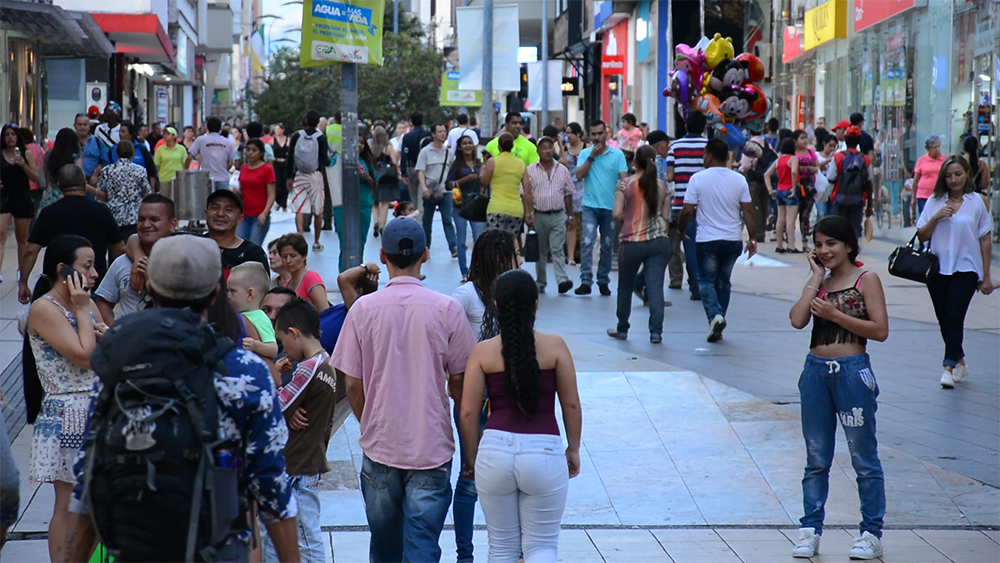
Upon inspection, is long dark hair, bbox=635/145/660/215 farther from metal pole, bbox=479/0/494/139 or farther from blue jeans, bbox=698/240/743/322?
metal pole, bbox=479/0/494/139

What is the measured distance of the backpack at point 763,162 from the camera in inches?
770

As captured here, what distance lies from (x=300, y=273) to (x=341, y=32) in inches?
118

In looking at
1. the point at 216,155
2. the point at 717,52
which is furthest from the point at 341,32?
the point at 216,155

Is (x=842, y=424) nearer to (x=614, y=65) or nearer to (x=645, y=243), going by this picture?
(x=645, y=243)

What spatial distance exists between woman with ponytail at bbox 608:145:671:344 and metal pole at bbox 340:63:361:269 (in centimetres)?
269

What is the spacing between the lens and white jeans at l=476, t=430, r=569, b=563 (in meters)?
4.41

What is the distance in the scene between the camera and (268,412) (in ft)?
10.2

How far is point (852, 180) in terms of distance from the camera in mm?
17375

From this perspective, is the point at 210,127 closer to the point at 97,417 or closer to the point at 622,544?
the point at 622,544

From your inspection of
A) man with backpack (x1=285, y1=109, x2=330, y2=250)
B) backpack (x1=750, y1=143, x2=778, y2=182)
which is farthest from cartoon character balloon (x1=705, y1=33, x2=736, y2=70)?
man with backpack (x1=285, y1=109, x2=330, y2=250)

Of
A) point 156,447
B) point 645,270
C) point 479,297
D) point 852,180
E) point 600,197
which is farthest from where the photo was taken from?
point 852,180

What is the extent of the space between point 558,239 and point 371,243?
580 cm

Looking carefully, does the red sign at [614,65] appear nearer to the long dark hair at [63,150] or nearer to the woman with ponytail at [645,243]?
the long dark hair at [63,150]

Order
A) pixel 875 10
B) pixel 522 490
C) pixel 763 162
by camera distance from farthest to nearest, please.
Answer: pixel 875 10 < pixel 763 162 < pixel 522 490
